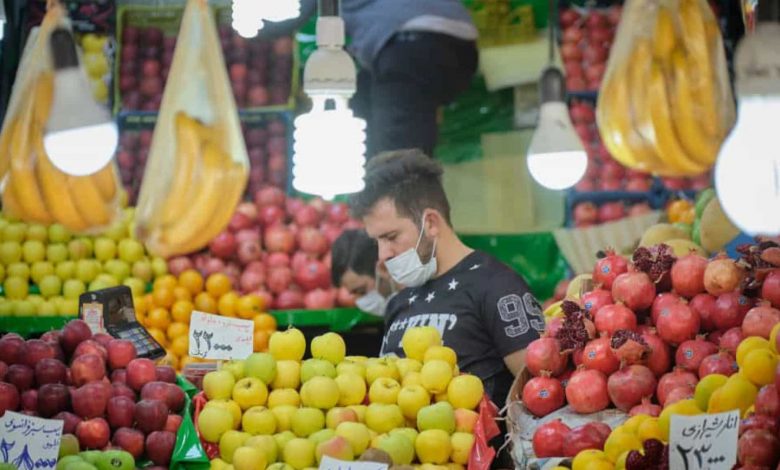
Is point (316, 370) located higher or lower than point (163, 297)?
higher

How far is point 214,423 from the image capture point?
10.1 ft

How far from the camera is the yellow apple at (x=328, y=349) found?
3.33 meters

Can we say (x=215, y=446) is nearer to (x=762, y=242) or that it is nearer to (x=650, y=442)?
(x=650, y=442)

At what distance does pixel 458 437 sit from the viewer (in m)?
3.02

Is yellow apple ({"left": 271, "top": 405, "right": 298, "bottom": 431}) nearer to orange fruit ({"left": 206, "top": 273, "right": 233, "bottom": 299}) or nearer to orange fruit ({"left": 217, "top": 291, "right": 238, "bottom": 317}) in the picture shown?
orange fruit ({"left": 217, "top": 291, "right": 238, "bottom": 317})

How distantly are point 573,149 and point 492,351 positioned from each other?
847 mm

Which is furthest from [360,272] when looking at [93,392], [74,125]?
[74,125]

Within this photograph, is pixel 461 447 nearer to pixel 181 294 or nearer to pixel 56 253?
pixel 181 294

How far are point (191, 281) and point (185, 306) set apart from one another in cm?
17

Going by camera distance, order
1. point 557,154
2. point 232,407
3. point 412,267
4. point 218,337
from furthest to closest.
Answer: point 557,154
point 412,267
point 218,337
point 232,407

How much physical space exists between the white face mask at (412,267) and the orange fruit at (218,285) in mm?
1588

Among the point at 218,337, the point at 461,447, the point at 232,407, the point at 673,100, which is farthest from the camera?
the point at 673,100

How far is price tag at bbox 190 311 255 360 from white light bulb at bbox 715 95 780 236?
196cm

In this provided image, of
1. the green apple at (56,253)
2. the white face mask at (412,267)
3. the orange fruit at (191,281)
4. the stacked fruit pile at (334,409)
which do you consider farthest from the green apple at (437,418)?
the green apple at (56,253)
